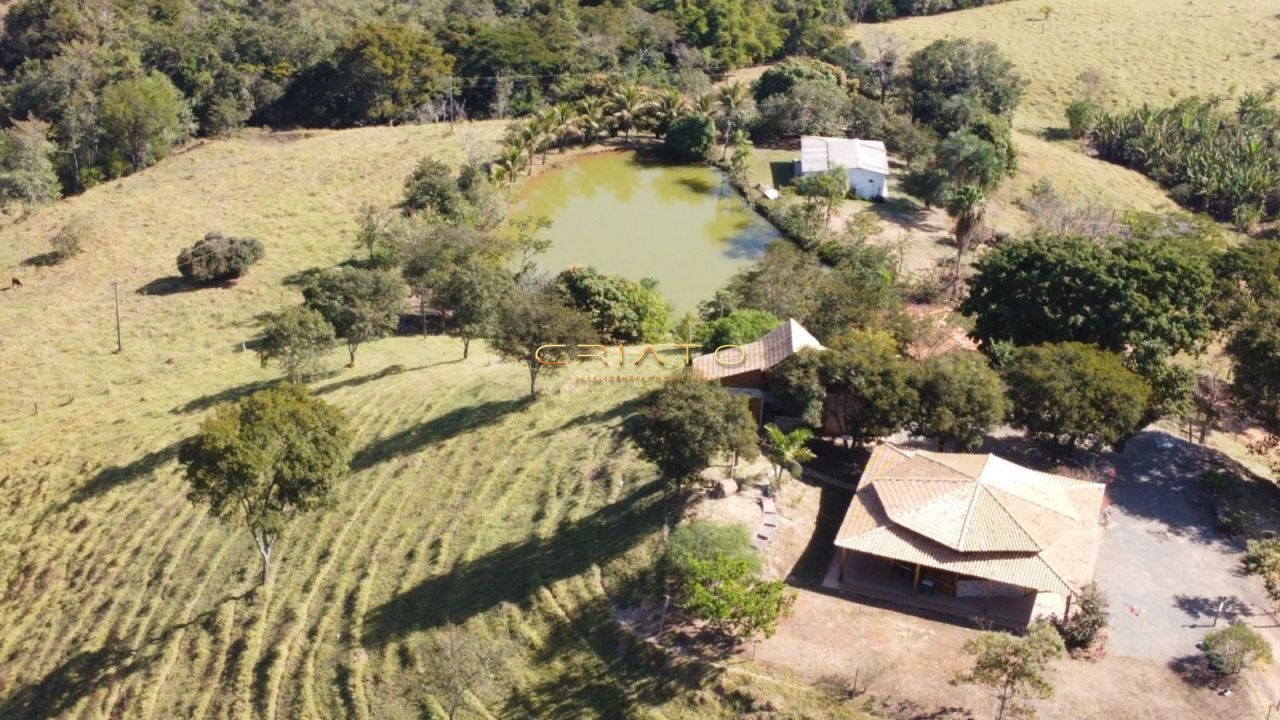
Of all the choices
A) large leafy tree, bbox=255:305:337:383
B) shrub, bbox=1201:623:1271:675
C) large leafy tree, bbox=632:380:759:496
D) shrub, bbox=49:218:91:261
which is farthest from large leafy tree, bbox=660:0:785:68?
shrub, bbox=1201:623:1271:675

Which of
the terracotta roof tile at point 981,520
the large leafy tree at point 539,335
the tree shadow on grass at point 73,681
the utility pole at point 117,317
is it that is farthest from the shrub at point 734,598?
the utility pole at point 117,317

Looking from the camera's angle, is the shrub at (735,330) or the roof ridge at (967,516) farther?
the shrub at (735,330)

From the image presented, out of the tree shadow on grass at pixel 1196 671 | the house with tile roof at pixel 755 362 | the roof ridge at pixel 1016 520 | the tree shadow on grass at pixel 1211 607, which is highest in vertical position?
the house with tile roof at pixel 755 362

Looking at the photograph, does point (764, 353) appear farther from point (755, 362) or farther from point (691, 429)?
point (691, 429)

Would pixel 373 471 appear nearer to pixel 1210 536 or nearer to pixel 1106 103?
pixel 1210 536

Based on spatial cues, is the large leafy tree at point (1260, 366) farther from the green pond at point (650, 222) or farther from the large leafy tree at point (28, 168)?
the large leafy tree at point (28, 168)

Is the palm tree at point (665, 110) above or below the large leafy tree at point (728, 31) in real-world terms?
below

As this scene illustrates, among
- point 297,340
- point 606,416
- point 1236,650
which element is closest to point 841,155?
point 606,416
